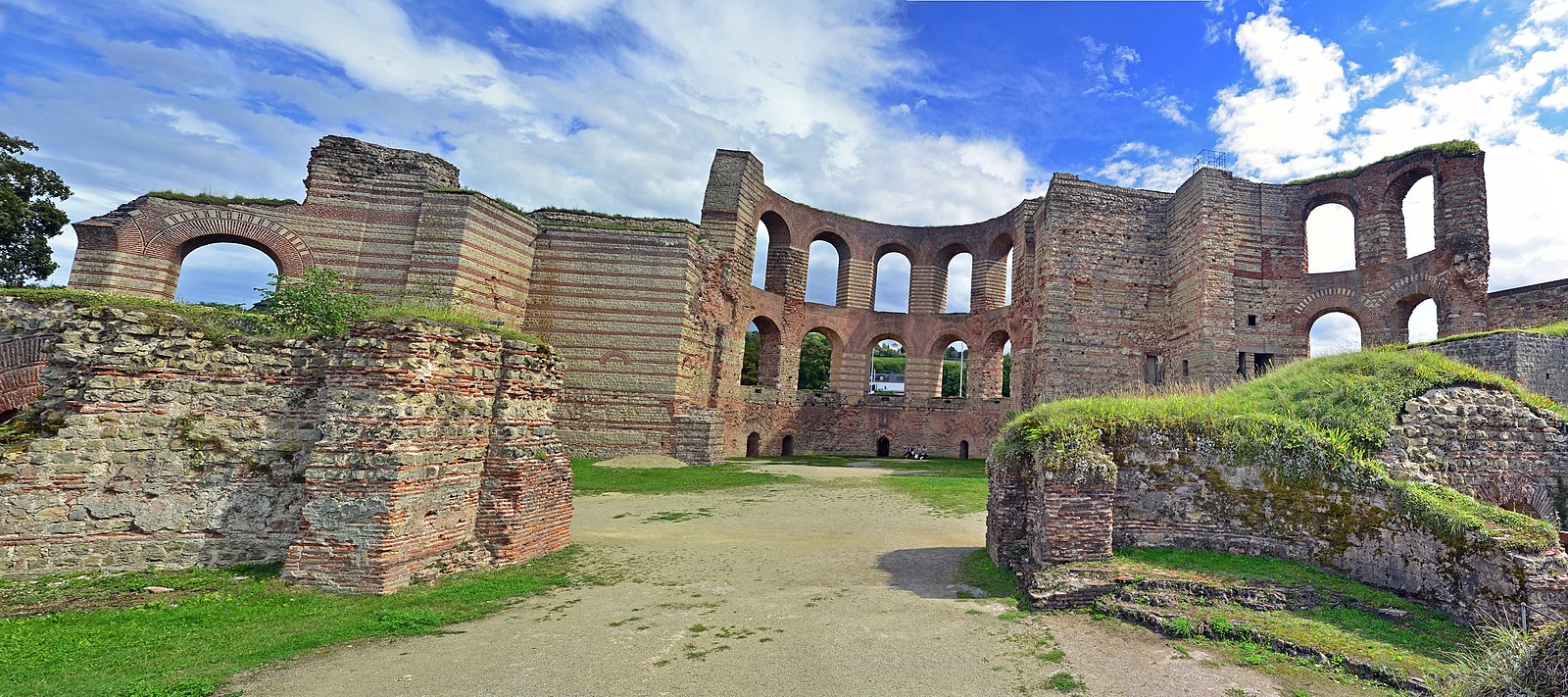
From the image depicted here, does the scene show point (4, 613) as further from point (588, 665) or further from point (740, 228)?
point (740, 228)

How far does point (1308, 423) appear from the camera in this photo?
276 inches

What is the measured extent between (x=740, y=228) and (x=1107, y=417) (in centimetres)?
1853

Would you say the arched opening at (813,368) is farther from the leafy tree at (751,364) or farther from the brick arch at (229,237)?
the brick arch at (229,237)

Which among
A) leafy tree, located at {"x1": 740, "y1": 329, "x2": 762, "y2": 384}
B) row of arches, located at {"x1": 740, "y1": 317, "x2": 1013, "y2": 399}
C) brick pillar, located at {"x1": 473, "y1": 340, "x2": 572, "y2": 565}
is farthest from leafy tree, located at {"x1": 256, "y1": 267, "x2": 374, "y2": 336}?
leafy tree, located at {"x1": 740, "y1": 329, "x2": 762, "y2": 384}

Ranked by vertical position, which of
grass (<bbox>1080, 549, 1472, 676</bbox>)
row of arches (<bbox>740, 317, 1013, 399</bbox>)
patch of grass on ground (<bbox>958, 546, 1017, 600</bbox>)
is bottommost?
patch of grass on ground (<bbox>958, 546, 1017, 600</bbox>)

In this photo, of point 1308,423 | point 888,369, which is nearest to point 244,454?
point 1308,423

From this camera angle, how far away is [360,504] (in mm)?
6340

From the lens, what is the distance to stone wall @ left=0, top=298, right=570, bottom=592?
6.12 m

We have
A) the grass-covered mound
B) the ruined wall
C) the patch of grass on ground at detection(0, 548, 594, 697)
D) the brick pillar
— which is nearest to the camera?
the patch of grass on ground at detection(0, 548, 594, 697)

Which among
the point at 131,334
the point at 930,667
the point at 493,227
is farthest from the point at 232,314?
the point at 493,227

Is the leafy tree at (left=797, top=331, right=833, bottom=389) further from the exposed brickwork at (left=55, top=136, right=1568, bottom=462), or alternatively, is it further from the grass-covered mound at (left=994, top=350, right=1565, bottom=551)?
the grass-covered mound at (left=994, top=350, right=1565, bottom=551)

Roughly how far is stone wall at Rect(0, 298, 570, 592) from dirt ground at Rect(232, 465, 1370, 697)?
1.64 meters

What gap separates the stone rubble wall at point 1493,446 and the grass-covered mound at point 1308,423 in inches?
9.2

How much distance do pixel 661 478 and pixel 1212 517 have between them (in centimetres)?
1232
